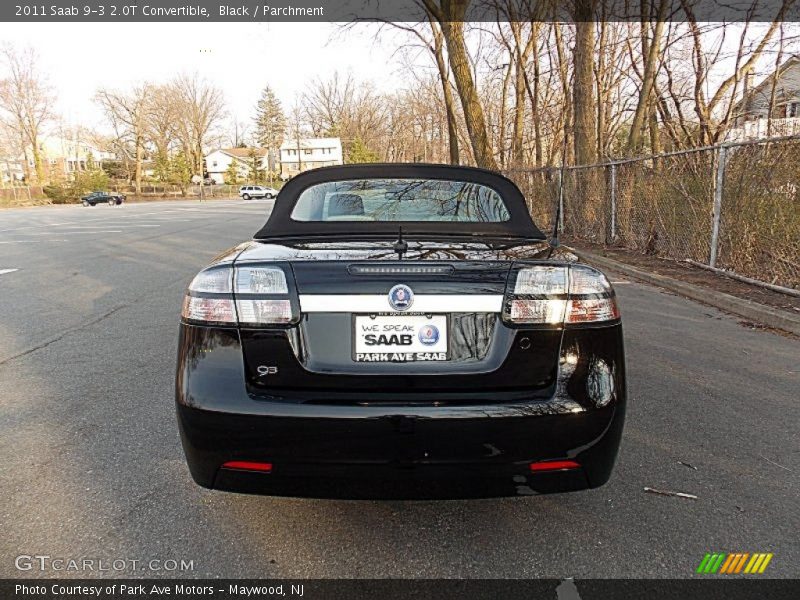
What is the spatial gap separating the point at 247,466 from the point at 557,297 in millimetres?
1318

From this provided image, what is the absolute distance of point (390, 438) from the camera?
2.02 metres

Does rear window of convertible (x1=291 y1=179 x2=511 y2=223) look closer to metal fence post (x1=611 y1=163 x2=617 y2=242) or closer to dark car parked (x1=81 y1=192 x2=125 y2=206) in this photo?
metal fence post (x1=611 y1=163 x2=617 y2=242)

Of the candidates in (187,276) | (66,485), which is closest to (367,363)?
(66,485)

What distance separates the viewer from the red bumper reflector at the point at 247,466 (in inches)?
82.4

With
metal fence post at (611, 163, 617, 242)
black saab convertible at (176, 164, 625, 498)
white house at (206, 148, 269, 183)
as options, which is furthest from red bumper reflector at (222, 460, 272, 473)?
white house at (206, 148, 269, 183)

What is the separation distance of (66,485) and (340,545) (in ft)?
4.90

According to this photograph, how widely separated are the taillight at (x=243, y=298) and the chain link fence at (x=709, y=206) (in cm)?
696

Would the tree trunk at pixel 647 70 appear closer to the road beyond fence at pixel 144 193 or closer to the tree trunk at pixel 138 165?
the road beyond fence at pixel 144 193

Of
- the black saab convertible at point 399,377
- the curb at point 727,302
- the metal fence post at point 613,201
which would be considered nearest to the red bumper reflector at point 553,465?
the black saab convertible at point 399,377

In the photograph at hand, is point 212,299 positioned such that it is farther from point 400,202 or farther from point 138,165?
point 138,165

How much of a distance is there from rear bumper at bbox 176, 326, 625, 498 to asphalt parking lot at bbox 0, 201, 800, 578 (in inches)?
14.4

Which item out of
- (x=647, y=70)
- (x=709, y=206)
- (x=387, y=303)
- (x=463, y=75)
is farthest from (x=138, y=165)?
(x=387, y=303)

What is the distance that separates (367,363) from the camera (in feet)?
6.83

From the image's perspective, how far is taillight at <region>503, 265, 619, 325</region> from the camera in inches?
84.4
